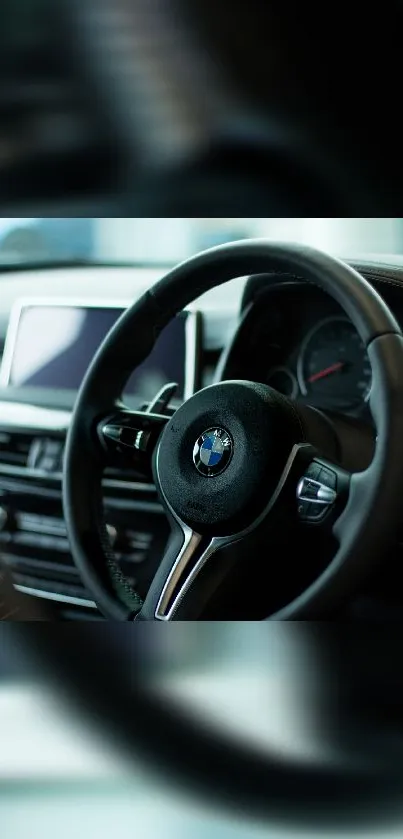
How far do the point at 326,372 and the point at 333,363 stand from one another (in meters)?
0.02

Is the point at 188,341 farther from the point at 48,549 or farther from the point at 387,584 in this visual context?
the point at 387,584

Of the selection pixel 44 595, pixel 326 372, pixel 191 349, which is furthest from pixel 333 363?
pixel 44 595

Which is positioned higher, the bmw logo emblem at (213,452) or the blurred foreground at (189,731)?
the bmw logo emblem at (213,452)

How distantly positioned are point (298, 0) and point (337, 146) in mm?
145

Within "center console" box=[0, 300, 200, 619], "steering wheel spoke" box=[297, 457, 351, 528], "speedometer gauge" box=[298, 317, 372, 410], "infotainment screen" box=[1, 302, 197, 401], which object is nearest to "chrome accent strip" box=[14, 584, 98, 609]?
"center console" box=[0, 300, 200, 619]

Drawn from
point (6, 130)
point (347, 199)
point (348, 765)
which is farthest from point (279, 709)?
point (6, 130)

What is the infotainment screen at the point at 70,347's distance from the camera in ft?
4.17

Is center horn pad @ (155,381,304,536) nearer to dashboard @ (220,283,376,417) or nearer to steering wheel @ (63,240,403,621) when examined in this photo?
steering wheel @ (63,240,403,621)

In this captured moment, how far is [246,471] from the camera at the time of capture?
0.74 m

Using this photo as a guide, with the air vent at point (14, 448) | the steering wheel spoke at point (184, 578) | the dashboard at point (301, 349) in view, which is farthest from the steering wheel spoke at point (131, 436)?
the air vent at point (14, 448)

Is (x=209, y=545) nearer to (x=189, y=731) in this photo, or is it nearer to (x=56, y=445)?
(x=189, y=731)

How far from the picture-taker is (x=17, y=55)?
2.89ft

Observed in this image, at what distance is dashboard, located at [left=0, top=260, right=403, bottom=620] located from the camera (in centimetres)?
115

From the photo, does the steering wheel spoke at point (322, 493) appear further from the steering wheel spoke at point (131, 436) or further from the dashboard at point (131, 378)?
the dashboard at point (131, 378)
